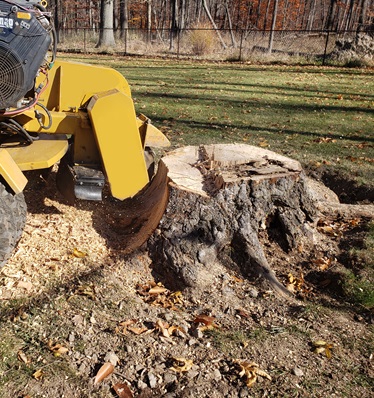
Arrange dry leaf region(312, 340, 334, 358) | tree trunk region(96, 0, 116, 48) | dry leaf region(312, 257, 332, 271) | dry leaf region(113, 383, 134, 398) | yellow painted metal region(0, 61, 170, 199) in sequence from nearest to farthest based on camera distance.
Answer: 1. dry leaf region(113, 383, 134, 398)
2. dry leaf region(312, 340, 334, 358)
3. yellow painted metal region(0, 61, 170, 199)
4. dry leaf region(312, 257, 332, 271)
5. tree trunk region(96, 0, 116, 48)

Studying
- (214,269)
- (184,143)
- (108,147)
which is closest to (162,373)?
(214,269)

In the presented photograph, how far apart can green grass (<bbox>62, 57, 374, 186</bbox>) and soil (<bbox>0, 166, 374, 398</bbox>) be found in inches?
119

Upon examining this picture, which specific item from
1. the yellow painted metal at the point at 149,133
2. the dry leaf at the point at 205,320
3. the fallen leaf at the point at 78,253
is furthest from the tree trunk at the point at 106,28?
the dry leaf at the point at 205,320

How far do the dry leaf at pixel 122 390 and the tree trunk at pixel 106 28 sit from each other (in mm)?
24528

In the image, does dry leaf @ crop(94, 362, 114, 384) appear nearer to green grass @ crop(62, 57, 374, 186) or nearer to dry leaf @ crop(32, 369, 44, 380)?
dry leaf @ crop(32, 369, 44, 380)

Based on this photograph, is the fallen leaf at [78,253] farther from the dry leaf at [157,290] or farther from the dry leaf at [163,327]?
the dry leaf at [163,327]

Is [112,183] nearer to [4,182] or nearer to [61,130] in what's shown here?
[61,130]

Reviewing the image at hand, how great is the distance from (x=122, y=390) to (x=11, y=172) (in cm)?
166

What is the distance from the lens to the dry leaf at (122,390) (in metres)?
2.69

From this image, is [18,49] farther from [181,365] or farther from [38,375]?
[181,365]

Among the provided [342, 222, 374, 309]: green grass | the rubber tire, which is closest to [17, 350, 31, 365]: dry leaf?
the rubber tire

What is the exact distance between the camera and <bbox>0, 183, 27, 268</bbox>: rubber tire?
3359mm

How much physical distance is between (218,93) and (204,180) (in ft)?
29.4

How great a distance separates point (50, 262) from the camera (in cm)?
386
